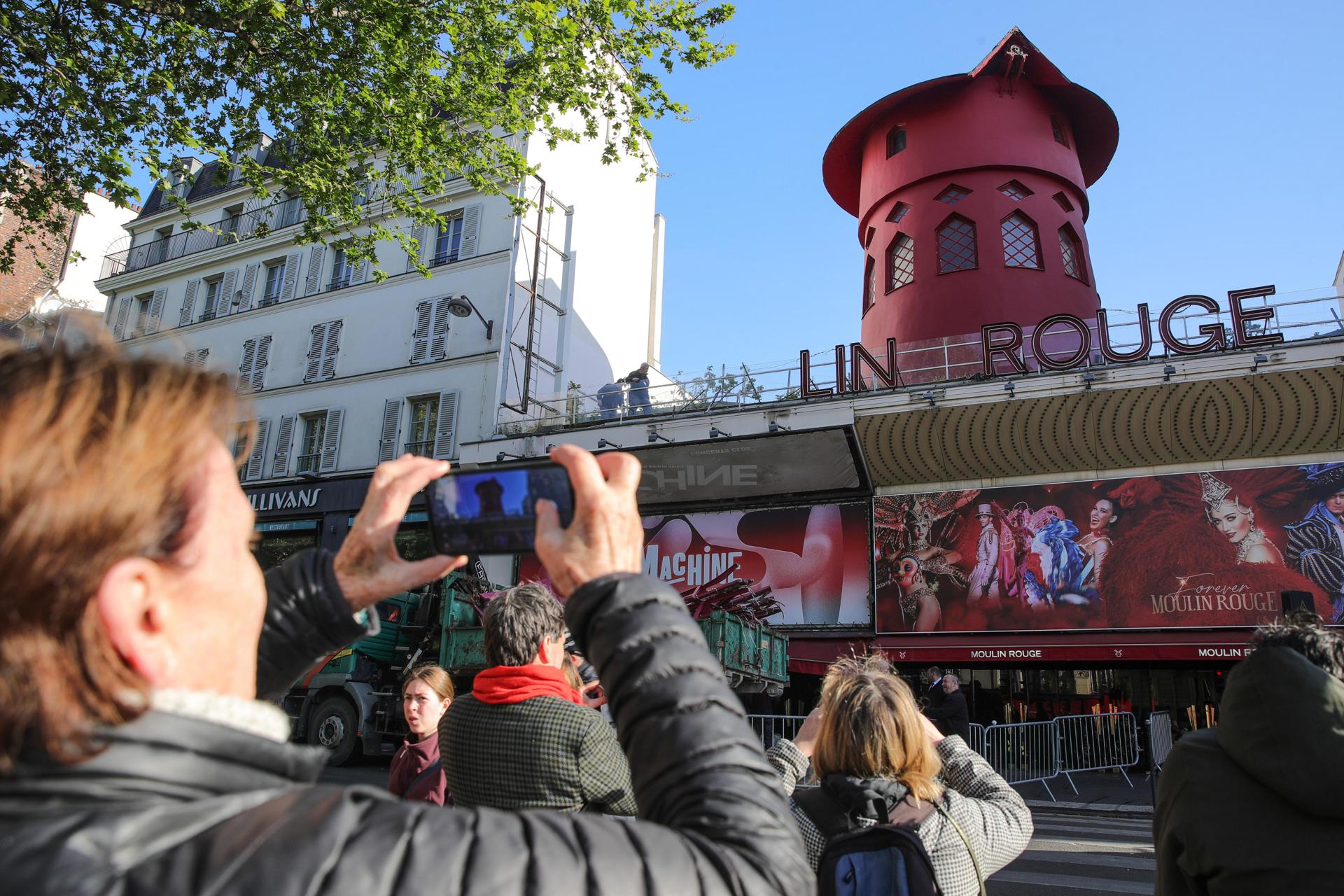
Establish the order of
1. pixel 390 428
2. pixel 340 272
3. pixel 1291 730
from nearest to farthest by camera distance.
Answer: pixel 1291 730 < pixel 390 428 < pixel 340 272

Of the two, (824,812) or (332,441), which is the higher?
(332,441)

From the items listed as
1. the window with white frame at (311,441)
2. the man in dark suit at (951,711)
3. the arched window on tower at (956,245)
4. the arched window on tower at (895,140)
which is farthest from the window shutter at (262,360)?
the man in dark suit at (951,711)

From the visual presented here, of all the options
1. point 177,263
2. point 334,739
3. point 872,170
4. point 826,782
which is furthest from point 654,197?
point 826,782

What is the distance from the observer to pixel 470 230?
23531 millimetres

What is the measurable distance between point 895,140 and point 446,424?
44.2 feet

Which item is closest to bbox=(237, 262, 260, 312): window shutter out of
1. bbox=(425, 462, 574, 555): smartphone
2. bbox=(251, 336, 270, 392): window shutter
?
bbox=(251, 336, 270, 392): window shutter

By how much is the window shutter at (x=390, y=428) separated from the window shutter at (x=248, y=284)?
7.31 m

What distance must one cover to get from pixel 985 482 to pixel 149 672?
17736mm

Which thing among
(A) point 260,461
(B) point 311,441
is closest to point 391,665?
(B) point 311,441

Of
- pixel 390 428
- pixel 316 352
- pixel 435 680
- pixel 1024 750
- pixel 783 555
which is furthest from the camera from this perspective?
pixel 316 352

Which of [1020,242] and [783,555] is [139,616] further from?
[1020,242]

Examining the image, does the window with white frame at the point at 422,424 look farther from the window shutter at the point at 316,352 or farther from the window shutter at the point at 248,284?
the window shutter at the point at 248,284

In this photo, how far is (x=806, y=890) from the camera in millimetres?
990

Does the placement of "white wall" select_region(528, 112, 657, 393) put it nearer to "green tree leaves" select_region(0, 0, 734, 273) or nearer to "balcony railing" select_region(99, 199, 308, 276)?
"balcony railing" select_region(99, 199, 308, 276)
